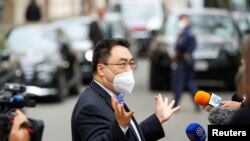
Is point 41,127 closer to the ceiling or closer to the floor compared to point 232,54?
closer to the ceiling

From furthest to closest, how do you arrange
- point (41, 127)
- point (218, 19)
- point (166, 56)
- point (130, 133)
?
point (218, 19), point (166, 56), point (41, 127), point (130, 133)

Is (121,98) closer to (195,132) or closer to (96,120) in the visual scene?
(96,120)

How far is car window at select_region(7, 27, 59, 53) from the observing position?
18578 millimetres

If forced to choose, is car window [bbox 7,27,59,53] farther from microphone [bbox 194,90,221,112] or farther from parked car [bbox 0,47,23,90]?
microphone [bbox 194,90,221,112]

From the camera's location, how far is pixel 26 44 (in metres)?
18.7

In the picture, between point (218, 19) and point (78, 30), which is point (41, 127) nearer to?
point (218, 19)

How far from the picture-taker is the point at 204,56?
19609mm

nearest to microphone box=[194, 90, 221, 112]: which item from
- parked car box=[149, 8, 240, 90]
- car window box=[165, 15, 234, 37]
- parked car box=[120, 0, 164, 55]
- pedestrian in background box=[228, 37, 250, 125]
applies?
pedestrian in background box=[228, 37, 250, 125]

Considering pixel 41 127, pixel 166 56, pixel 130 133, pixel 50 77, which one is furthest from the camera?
pixel 166 56

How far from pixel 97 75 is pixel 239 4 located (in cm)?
2976

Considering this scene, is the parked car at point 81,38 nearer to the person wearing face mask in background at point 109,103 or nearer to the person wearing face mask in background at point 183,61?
the person wearing face mask in background at point 183,61

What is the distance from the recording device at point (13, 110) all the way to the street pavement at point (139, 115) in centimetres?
512

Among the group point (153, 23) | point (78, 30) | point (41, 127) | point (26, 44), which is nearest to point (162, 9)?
point (153, 23)

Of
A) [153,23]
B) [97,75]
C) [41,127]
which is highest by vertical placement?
[97,75]
